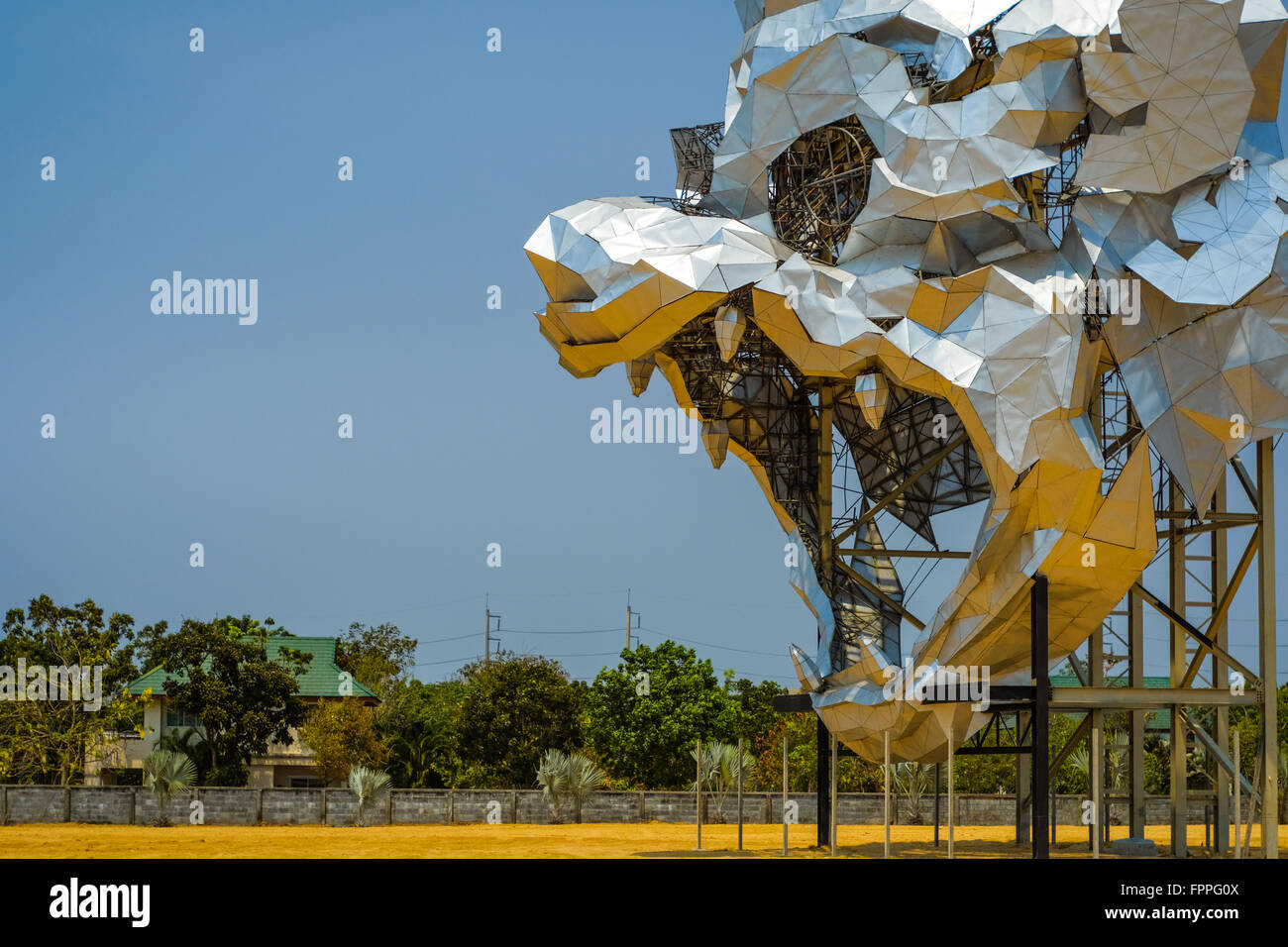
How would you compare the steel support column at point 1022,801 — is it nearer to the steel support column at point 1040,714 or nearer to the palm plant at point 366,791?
the steel support column at point 1040,714

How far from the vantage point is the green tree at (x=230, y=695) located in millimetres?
64750

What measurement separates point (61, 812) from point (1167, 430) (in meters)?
44.2

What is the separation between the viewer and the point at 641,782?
67438 millimetres

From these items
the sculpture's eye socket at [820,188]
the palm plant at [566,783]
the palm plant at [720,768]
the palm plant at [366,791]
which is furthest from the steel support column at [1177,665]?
the palm plant at [366,791]

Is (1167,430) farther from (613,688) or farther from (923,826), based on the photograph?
(613,688)

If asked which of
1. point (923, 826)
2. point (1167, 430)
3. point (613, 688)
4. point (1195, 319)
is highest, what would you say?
point (1195, 319)

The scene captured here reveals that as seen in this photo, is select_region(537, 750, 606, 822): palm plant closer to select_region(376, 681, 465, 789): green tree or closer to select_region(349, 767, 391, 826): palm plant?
select_region(349, 767, 391, 826): palm plant

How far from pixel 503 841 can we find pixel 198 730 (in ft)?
89.5

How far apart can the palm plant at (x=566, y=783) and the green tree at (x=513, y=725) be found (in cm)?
945

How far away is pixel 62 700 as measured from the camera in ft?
206

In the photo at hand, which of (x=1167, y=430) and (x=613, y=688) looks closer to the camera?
(x=1167, y=430)

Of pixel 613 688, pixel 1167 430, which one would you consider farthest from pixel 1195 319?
pixel 613 688

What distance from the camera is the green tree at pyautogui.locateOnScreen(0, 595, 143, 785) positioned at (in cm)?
6138

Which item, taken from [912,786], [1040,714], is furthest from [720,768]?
[1040,714]
